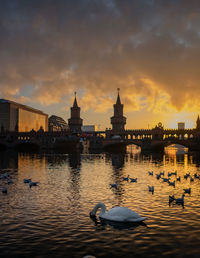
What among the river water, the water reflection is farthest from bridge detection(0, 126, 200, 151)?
the water reflection

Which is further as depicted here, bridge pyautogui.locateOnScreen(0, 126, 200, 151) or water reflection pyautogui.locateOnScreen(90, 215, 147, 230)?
bridge pyautogui.locateOnScreen(0, 126, 200, 151)

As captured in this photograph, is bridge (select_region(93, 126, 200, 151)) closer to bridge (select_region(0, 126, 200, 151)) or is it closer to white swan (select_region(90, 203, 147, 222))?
bridge (select_region(0, 126, 200, 151))

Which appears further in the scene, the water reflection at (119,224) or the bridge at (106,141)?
the bridge at (106,141)

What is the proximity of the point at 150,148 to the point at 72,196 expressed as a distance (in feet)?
445

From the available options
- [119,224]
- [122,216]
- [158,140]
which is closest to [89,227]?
[119,224]

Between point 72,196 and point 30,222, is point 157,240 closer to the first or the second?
point 30,222

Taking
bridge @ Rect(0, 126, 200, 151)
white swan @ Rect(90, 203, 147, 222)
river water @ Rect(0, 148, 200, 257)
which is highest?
bridge @ Rect(0, 126, 200, 151)

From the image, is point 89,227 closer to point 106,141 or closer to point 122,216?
point 122,216

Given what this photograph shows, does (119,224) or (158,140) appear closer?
(119,224)

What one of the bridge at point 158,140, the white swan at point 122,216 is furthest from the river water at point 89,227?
the bridge at point 158,140

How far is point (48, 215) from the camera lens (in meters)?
22.5

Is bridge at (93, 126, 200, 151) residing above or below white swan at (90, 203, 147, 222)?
above

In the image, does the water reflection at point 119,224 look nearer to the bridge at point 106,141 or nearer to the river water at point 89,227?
the river water at point 89,227

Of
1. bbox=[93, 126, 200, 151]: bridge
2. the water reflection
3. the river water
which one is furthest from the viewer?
bbox=[93, 126, 200, 151]: bridge
